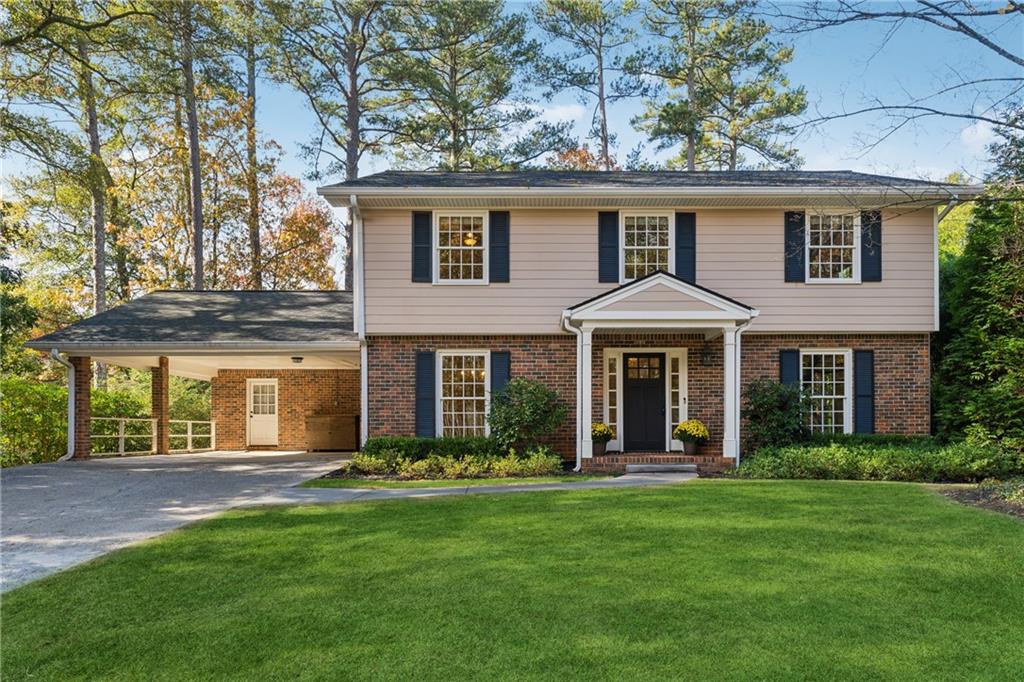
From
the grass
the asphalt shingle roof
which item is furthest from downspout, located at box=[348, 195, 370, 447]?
the grass

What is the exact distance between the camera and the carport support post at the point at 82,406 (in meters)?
13.9

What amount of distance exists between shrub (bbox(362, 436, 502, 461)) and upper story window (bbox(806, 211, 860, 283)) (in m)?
7.18

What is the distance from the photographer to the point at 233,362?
1744cm

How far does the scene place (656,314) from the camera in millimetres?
11602

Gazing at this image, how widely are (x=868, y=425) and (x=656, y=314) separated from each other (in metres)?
5.06

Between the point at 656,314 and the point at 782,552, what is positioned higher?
the point at 656,314

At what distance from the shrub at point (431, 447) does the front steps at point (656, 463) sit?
6.17ft

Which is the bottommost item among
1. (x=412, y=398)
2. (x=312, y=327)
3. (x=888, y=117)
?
(x=412, y=398)

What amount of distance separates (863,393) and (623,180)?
641 cm

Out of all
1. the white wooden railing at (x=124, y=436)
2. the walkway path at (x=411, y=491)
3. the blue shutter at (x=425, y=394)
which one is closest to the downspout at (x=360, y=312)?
the blue shutter at (x=425, y=394)

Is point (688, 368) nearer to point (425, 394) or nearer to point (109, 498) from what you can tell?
point (425, 394)

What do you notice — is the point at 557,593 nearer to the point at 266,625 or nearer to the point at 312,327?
the point at 266,625

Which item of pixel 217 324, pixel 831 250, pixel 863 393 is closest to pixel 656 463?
pixel 863 393

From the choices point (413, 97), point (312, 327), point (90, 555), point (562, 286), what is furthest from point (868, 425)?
point (413, 97)
